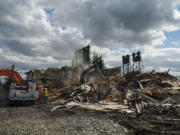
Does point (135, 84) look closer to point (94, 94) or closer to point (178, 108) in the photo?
point (94, 94)

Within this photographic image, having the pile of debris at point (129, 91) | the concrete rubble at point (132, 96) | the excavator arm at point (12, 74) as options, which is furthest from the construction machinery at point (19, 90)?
the pile of debris at point (129, 91)

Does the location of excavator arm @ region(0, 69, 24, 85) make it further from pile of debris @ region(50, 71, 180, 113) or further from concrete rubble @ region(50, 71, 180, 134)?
pile of debris @ region(50, 71, 180, 113)

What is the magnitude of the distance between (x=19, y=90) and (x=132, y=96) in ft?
31.3

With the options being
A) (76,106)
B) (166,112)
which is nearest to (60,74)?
(76,106)

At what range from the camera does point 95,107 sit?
11.7 meters

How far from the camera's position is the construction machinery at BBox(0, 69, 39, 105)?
13.2 meters

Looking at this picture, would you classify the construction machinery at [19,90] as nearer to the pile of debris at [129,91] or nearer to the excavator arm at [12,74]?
the excavator arm at [12,74]

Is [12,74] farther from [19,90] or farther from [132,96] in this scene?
[132,96]

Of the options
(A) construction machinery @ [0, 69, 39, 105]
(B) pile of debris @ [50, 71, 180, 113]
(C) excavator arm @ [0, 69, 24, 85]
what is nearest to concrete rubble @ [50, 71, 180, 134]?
(B) pile of debris @ [50, 71, 180, 113]

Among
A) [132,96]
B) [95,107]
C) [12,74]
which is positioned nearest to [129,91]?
[132,96]

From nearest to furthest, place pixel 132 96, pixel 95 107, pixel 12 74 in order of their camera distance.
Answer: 1. pixel 95 107
2. pixel 132 96
3. pixel 12 74

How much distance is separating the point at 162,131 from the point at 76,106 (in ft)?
24.8

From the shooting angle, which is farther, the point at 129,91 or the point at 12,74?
the point at 129,91

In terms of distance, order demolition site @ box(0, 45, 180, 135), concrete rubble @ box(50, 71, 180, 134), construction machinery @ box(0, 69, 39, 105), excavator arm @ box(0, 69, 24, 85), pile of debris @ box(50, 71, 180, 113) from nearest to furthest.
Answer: demolition site @ box(0, 45, 180, 135) → concrete rubble @ box(50, 71, 180, 134) → construction machinery @ box(0, 69, 39, 105) → pile of debris @ box(50, 71, 180, 113) → excavator arm @ box(0, 69, 24, 85)
